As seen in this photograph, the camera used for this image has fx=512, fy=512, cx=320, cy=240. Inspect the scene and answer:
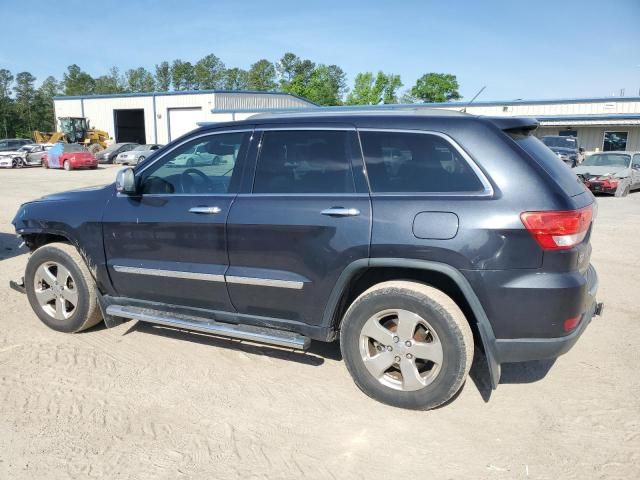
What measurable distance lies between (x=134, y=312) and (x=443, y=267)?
8.40ft

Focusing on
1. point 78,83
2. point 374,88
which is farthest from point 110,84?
point 374,88

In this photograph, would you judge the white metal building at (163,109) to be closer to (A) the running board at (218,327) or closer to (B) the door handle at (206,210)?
(A) the running board at (218,327)

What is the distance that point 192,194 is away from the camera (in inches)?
156

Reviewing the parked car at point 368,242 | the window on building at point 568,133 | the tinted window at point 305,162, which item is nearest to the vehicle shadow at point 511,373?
the parked car at point 368,242

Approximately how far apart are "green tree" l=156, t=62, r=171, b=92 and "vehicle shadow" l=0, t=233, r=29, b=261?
117 metres

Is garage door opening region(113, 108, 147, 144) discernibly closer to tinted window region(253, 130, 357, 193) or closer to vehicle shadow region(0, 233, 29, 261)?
vehicle shadow region(0, 233, 29, 261)

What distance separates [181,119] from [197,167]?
40837 mm

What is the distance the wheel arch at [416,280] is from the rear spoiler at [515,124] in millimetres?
974

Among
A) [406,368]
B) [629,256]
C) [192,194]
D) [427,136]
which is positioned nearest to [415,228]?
[427,136]

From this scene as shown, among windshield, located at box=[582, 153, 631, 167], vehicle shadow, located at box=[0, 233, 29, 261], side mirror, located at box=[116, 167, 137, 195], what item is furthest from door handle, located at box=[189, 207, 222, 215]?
windshield, located at box=[582, 153, 631, 167]

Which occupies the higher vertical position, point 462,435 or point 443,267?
point 443,267

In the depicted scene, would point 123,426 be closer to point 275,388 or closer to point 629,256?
point 275,388

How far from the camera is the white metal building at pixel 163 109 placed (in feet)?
133

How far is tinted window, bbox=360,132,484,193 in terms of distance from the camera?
3.22 m
